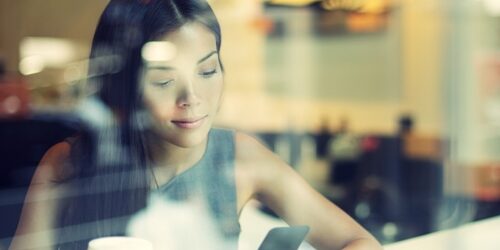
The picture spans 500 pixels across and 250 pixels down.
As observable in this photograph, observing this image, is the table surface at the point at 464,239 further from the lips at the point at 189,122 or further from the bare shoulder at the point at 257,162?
the lips at the point at 189,122

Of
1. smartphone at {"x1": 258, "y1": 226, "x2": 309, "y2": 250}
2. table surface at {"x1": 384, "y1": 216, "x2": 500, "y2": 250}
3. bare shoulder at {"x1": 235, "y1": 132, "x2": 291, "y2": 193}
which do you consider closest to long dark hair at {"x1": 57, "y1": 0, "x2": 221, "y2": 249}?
bare shoulder at {"x1": 235, "y1": 132, "x2": 291, "y2": 193}

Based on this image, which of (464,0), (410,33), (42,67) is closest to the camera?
(42,67)

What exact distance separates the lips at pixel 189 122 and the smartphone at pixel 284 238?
33cm

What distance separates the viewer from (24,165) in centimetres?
162

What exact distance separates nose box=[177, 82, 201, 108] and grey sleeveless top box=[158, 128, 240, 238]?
93 mm

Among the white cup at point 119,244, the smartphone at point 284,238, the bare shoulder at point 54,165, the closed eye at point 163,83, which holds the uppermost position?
the closed eye at point 163,83

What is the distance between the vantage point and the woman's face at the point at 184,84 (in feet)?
5.37

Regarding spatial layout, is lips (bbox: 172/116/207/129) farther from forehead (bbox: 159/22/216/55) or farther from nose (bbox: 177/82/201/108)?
forehead (bbox: 159/22/216/55)

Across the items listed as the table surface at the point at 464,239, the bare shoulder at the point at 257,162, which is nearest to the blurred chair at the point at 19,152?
Result: the bare shoulder at the point at 257,162

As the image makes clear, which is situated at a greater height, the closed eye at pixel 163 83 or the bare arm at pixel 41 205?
the closed eye at pixel 163 83

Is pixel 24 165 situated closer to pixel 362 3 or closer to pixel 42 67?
pixel 42 67

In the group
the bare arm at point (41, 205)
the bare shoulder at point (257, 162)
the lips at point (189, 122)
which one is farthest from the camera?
the bare shoulder at point (257, 162)

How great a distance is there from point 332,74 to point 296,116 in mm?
1510

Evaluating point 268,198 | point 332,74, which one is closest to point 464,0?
point 332,74
